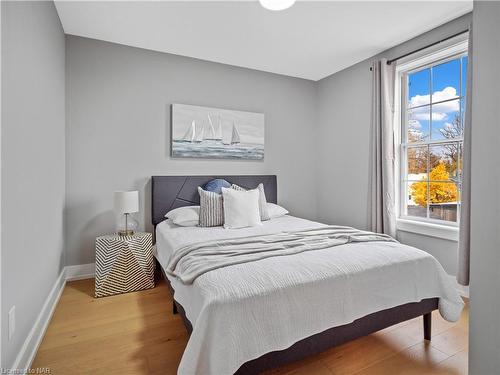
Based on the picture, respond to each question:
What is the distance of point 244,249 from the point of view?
1.89m

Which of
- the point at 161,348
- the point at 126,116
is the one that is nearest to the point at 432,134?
the point at 161,348

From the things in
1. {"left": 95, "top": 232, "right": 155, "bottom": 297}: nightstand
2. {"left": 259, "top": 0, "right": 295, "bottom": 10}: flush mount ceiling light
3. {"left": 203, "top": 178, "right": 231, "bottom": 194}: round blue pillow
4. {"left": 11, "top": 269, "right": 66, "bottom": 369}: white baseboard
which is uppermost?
{"left": 259, "top": 0, "right": 295, "bottom": 10}: flush mount ceiling light

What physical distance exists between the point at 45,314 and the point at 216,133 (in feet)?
8.10

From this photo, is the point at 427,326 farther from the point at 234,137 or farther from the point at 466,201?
the point at 234,137

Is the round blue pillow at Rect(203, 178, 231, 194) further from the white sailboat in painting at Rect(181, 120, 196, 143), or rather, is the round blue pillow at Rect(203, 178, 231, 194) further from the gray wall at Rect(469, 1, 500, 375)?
the gray wall at Rect(469, 1, 500, 375)

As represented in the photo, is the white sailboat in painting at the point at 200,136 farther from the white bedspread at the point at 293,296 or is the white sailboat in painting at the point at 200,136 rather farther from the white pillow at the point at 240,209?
the white bedspread at the point at 293,296

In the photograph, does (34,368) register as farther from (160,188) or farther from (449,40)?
(449,40)

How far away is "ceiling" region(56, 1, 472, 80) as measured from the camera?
245 cm

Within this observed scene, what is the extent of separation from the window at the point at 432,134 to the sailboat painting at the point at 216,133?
1758 mm

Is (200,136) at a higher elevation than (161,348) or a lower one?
higher

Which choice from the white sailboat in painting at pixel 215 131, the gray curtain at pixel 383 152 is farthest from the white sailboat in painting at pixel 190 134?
the gray curtain at pixel 383 152

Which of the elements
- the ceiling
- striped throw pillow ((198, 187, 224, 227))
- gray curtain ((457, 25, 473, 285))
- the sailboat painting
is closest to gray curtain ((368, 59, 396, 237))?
the ceiling

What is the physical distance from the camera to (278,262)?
5.54ft

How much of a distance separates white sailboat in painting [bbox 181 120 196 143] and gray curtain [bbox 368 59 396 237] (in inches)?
84.2
